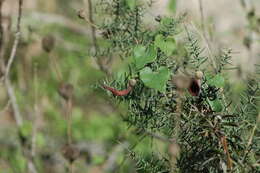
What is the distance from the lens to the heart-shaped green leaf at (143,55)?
1337mm

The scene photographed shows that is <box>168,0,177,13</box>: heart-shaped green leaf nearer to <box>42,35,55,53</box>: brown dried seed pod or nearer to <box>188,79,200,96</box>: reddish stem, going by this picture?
<box>42,35,55,53</box>: brown dried seed pod

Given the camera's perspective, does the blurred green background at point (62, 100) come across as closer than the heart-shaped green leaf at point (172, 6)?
No

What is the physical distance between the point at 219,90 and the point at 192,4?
14.6 feet

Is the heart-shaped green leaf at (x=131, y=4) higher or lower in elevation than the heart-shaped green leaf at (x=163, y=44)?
higher

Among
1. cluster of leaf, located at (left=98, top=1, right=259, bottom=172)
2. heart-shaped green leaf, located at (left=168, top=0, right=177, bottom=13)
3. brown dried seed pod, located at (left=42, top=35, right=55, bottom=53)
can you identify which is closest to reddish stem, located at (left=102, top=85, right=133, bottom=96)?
cluster of leaf, located at (left=98, top=1, right=259, bottom=172)

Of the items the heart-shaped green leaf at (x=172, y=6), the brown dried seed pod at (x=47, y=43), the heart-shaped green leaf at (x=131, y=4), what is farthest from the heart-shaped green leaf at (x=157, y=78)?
the heart-shaped green leaf at (x=172, y=6)

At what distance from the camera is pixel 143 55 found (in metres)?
1.35

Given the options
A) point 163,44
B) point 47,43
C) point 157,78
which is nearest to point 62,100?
point 47,43

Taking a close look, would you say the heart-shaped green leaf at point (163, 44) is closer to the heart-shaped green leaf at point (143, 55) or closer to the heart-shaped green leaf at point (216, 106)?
the heart-shaped green leaf at point (143, 55)

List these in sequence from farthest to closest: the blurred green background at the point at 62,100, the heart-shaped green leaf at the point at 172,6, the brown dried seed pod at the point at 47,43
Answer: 1. the blurred green background at the point at 62,100
2. the heart-shaped green leaf at the point at 172,6
3. the brown dried seed pod at the point at 47,43

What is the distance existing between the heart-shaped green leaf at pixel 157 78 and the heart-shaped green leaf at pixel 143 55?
0.03m

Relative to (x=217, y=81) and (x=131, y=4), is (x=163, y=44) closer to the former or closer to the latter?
(x=217, y=81)

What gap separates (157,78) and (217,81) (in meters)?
0.15

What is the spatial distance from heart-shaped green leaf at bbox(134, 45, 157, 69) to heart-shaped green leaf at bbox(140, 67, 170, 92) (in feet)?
0.09
